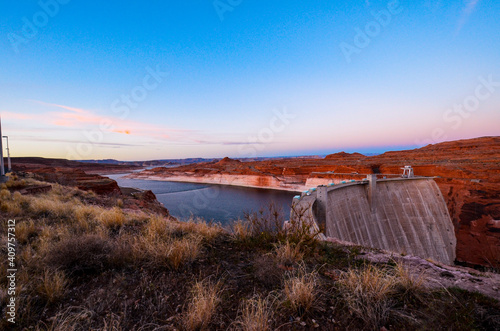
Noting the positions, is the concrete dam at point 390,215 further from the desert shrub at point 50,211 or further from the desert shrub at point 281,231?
the desert shrub at point 50,211

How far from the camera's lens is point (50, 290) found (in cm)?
213

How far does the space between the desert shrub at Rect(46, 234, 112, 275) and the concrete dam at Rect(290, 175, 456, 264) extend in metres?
9.57

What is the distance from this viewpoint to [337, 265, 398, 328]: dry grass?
1807mm

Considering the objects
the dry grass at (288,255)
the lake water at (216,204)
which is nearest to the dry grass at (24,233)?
the dry grass at (288,255)

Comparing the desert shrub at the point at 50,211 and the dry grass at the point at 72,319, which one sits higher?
the dry grass at the point at 72,319

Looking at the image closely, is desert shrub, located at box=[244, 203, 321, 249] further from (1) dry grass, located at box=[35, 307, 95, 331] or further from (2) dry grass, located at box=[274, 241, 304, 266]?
(1) dry grass, located at box=[35, 307, 95, 331]

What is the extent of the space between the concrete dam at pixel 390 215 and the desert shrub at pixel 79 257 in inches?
377

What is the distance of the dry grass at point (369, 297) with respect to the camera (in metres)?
1.81

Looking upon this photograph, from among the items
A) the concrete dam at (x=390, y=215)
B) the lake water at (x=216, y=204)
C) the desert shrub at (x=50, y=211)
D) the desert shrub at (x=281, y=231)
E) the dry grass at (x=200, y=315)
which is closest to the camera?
the dry grass at (x=200, y=315)

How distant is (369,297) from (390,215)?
16310 mm

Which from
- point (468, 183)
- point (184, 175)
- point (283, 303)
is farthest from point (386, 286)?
point (184, 175)

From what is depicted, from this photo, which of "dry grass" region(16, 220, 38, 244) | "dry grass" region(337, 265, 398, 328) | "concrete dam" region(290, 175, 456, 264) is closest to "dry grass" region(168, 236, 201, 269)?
"dry grass" region(337, 265, 398, 328)

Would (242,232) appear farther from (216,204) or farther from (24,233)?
(216,204)

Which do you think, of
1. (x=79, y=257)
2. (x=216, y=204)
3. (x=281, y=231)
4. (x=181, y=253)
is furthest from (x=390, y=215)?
(x=216, y=204)
